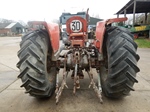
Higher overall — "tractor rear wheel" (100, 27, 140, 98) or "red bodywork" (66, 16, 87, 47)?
"red bodywork" (66, 16, 87, 47)

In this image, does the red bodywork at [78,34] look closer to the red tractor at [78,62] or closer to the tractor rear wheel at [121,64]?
the red tractor at [78,62]

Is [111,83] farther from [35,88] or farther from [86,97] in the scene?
[35,88]

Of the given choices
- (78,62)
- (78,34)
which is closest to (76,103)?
(78,62)

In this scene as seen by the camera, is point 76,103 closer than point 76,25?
Yes

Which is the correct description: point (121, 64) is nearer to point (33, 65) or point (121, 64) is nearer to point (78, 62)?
point (78, 62)

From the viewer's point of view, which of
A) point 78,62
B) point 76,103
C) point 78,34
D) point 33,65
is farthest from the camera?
point 78,34

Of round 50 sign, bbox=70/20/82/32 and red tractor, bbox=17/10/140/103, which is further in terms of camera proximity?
round 50 sign, bbox=70/20/82/32

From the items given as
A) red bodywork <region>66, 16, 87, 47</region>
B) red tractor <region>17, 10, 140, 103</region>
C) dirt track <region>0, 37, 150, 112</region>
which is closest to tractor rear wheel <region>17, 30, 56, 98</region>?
red tractor <region>17, 10, 140, 103</region>

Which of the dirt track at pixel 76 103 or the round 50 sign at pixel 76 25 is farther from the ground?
the round 50 sign at pixel 76 25

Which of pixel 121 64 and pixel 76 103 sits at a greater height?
pixel 121 64

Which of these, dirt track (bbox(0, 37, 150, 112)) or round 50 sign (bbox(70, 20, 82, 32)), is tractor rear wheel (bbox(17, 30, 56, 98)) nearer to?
dirt track (bbox(0, 37, 150, 112))

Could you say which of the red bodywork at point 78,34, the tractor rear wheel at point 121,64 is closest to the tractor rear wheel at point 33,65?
the red bodywork at point 78,34

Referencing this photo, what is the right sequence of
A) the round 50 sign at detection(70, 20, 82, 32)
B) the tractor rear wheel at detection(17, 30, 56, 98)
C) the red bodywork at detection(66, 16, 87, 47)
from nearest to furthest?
the tractor rear wheel at detection(17, 30, 56, 98) → the red bodywork at detection(66, 16, 87, 47) → the round 50 sign at detection(70, 20, 82, 32)

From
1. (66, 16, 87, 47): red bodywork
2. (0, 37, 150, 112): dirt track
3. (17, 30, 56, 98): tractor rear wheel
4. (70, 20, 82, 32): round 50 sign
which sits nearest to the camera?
(17, 30, 56, 98): tractor rear wheel
